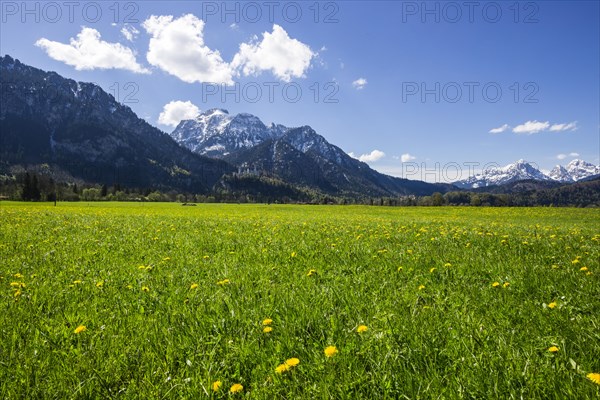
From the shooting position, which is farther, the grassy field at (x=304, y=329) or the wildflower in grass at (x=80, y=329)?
the wildflower in grass at (x=80, y=329)

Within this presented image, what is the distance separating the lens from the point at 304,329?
369cm

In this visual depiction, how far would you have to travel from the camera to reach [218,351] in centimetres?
332

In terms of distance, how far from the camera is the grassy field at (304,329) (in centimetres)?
265

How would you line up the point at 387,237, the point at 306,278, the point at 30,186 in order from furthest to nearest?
the point at 30,186
the point at 387,237
the point at 306,278

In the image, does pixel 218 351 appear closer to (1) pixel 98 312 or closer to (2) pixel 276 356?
(2) pixel 276 356

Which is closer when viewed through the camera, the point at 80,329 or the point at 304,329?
the point at 80,329

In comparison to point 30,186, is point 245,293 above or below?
below

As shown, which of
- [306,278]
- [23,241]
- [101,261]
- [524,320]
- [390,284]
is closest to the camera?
[524,320]

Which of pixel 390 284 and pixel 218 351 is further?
pixel 390 284

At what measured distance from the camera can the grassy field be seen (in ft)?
8.71

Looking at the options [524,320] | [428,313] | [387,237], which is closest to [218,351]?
[428,313]

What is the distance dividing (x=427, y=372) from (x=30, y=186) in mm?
153213

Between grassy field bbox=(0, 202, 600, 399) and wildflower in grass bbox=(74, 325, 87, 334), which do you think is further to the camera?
wildflower in grass bbox=(74, 325, 87, 334)

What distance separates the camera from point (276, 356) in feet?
10.3
